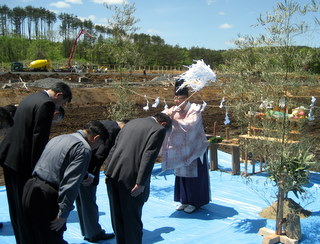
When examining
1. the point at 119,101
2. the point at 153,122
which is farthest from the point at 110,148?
the point at 119,101

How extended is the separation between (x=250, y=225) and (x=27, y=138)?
3120 mm

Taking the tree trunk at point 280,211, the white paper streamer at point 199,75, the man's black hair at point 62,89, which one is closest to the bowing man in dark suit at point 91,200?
the man's black hair at point 62,89

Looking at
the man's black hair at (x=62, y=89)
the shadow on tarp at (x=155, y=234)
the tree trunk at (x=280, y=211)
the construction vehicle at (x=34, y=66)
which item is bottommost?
the shadow on tarp at (x=155, y=234)

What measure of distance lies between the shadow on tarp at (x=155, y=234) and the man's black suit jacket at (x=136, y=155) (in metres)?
1.16

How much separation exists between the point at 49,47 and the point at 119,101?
208 feet

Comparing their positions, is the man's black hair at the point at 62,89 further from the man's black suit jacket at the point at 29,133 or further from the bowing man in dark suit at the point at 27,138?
the man's black suit jacket at the point at 29,133

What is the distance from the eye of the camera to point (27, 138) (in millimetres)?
3725

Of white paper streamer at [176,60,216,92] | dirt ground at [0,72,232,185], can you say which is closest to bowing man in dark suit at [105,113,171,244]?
white paper streamer at [176,60,216,92]

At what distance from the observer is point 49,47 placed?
66125mm

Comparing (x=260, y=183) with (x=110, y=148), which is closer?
(x=110, y=148)

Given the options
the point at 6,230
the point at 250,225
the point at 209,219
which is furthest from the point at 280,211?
the point at 6,230

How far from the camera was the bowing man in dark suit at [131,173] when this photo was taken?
3.70 metres

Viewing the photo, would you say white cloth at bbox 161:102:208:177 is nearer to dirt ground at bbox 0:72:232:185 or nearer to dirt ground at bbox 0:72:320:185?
dirt ground at bbox 0:72:320:185

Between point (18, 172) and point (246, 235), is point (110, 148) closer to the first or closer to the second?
point (18, 172)
